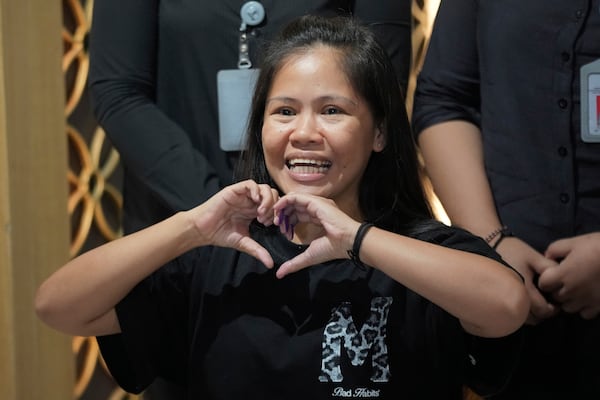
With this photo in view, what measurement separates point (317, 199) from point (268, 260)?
104 millimetres

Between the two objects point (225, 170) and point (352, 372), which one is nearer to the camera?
point (352, 372)

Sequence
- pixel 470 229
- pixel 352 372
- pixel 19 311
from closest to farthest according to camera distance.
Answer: pixel 352 372 → pixel 470 229 → pixel 19 311

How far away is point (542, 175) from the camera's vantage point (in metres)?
1.37

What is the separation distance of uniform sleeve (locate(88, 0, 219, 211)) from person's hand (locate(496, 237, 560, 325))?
444mm

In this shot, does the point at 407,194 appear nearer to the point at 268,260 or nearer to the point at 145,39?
the point at 268,260

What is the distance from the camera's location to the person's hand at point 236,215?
1.25m

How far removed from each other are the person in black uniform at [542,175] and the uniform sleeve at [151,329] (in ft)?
1.42

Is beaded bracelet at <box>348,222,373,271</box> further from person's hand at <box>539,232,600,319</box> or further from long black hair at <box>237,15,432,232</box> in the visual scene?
person's hand at <box>539,232,600,319</box>

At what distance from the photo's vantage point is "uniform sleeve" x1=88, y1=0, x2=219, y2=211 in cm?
141

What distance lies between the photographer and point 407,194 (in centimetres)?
141

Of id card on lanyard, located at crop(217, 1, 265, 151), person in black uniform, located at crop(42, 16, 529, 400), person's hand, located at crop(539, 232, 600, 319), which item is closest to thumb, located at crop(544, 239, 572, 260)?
person's hand, located at crop(539, 232, 600, 319)

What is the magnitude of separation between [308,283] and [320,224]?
0.09 m

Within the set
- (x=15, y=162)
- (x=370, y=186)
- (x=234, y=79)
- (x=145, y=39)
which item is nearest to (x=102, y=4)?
(x=145, y=39)

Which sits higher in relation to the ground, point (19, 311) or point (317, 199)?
point (317, 199)
